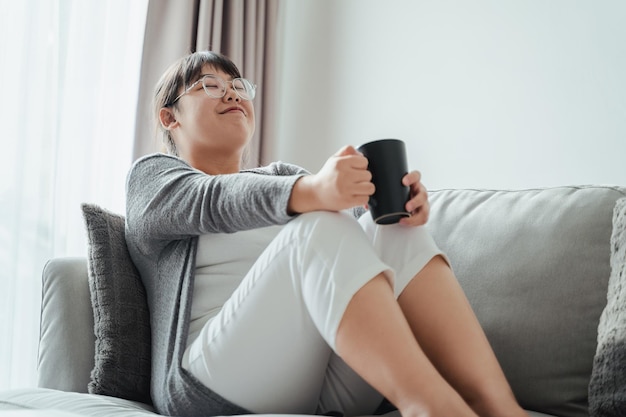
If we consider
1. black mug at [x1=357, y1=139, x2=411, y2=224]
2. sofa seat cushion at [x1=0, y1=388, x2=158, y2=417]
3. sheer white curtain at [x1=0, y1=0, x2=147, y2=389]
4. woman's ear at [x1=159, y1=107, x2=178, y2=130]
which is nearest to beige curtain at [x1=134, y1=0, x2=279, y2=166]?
sheer white curtain at [x1=0, y1=0, x2=147, y2=389]

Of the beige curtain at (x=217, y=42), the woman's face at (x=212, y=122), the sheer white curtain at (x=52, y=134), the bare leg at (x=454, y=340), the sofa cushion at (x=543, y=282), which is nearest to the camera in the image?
the bare leg at (x=454, y=340)

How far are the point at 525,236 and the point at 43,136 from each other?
1.52 meters

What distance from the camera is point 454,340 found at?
1.06 meters

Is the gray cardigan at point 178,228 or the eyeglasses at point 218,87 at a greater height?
the eyeglasses at point 218,87

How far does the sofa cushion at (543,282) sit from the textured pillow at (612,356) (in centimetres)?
9

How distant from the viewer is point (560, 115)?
200 centimetres

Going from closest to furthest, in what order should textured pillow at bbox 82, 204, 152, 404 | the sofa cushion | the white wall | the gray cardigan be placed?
1. the gray cardigan
2. the sofa cushion
3. textured pillow at bbox 82, 204, 152, 404
4. the white wall

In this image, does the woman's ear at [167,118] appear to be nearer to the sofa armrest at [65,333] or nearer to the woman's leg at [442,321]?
the sofa armrest at [65,333]

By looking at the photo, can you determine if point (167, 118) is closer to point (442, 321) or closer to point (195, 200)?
point (195, 200)

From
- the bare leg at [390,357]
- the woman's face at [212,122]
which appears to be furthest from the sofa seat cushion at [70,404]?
the woman's face at [212,122]

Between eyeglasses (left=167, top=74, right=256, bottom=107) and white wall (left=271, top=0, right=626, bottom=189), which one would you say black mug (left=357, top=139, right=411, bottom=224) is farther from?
white wall (left=271, top=0, right=626, bottom=189)

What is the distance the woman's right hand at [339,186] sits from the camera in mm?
1012

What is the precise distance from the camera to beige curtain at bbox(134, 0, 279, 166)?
2.47 meters

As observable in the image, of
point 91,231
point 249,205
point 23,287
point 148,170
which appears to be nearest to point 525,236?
point 249,205
